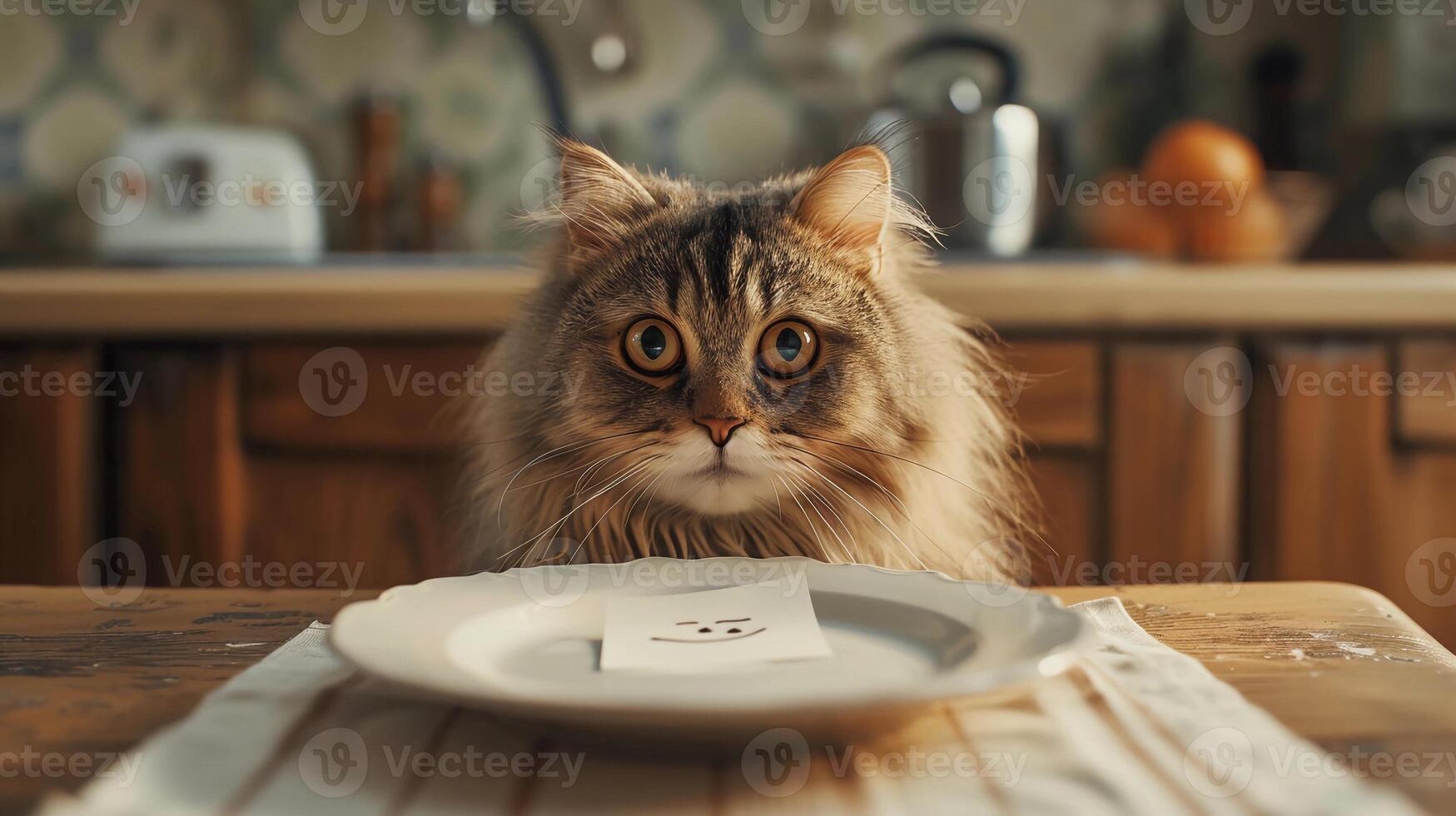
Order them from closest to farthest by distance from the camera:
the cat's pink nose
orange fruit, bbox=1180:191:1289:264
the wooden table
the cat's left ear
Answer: the wooden table
the cat's pink nose
the cat's left ear
orange fruit, bbox=1180:191:1289:264

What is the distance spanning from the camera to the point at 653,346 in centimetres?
94

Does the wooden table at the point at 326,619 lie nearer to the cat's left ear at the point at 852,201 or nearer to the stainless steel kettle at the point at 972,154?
the cat's left ear at the point at 852,201

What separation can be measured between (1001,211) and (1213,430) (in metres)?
0.68

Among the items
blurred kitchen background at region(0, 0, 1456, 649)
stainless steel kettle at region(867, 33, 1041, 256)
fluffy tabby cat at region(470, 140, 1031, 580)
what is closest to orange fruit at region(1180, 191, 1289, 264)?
blurred kitchen background at region(0, 0, 1456, 649)

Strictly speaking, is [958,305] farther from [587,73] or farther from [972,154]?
[587,73]

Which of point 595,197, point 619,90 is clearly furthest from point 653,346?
point 619,90

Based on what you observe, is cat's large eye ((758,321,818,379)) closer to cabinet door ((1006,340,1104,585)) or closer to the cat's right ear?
the cat's right ear

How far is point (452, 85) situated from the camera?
247 cm

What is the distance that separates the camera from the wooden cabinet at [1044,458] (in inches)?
68.4

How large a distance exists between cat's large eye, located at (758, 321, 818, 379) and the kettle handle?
1.44 meters

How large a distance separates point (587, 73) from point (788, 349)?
1.75 metres

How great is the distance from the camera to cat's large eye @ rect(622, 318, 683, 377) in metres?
0.93

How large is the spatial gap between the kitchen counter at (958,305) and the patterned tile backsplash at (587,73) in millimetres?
749

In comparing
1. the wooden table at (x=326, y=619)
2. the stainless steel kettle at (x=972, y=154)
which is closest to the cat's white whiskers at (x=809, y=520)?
the wooden table at (x=326, y=619)
